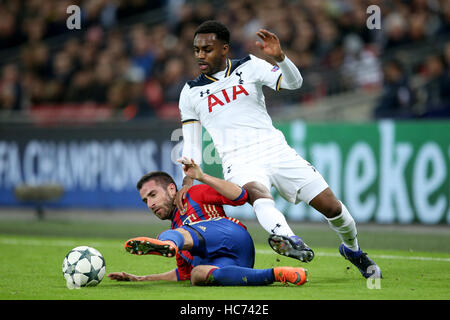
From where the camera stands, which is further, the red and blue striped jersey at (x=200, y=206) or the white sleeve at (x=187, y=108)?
the white sleeve at (x=187, y=108)

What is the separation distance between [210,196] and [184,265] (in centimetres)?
63

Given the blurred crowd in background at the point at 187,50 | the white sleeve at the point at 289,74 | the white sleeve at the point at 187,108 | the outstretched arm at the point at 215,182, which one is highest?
the blurred crowd in background at the point at 187,50

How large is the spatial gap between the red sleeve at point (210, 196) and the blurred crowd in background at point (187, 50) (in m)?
7.58

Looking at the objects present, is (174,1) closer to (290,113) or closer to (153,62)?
(153,62)

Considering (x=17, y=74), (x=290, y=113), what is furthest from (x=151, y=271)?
(x=17, y=74)

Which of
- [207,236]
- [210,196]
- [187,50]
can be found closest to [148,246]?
[207,236]

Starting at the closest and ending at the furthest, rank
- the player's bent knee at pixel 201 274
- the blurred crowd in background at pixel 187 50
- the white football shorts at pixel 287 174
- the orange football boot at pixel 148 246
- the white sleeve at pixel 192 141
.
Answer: the orange football boot at pixel 148 246 → the player's bent knee at pixel 201 274 → the white football shorts at pixel 287 174 → the white sleeve at pixel 192 141 → the blurred crowd in background at pixel 187 50

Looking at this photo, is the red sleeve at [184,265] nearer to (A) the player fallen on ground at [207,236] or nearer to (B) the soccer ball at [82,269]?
(A) the player fallen on ground at [207,236]

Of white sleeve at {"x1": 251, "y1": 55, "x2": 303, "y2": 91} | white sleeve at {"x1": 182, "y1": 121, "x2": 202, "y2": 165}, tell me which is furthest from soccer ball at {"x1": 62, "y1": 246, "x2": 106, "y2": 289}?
white sleeve at {"x1": 251, "y1": 55, "x2": 303, "y2": 91}

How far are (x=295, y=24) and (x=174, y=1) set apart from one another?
443 cm

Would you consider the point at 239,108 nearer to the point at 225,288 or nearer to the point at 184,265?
the point at 184,265

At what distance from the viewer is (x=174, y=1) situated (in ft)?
63.4

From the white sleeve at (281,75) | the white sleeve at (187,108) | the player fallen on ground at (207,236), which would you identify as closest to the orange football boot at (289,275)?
the player fallen on ground at (207,236)

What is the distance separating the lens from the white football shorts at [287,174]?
6.59 metres
